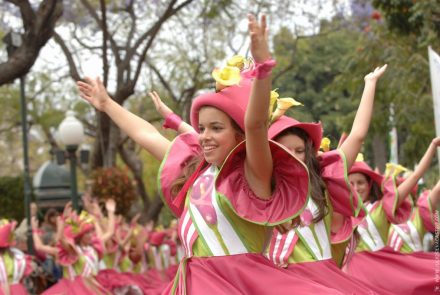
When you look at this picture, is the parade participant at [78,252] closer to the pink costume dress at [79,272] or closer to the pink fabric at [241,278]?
the pink costume dress at [79,272]

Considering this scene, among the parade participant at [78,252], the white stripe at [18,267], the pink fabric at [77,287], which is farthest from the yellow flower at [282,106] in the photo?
the pink fabric at [77,287]

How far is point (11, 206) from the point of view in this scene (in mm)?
21547

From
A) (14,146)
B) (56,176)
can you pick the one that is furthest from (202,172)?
(14,146)

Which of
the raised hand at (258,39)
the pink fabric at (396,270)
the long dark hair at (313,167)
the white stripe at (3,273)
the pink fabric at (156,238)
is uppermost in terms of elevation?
the raised hand at (258,39)

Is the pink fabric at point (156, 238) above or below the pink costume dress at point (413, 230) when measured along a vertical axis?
below

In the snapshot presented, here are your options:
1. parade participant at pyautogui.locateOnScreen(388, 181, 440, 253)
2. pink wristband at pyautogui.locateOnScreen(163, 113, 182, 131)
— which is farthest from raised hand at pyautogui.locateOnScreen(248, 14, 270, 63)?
parade participant at pyautogui.locateOnScreen(388, 181, 440, 253)

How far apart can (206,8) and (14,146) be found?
24493 mm

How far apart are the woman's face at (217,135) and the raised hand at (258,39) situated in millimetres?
727

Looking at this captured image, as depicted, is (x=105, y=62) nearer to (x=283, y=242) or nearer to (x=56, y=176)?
(x=283, y=242)

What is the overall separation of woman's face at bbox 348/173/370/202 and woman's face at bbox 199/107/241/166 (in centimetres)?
362

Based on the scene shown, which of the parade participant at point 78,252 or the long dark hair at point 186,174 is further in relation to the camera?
the parade participant at point 78,252

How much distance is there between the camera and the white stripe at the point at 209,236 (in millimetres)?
4406

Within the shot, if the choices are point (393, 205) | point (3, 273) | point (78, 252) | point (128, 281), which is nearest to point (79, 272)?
point (78, 252)

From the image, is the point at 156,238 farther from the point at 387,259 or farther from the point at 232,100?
the point at 232,100
